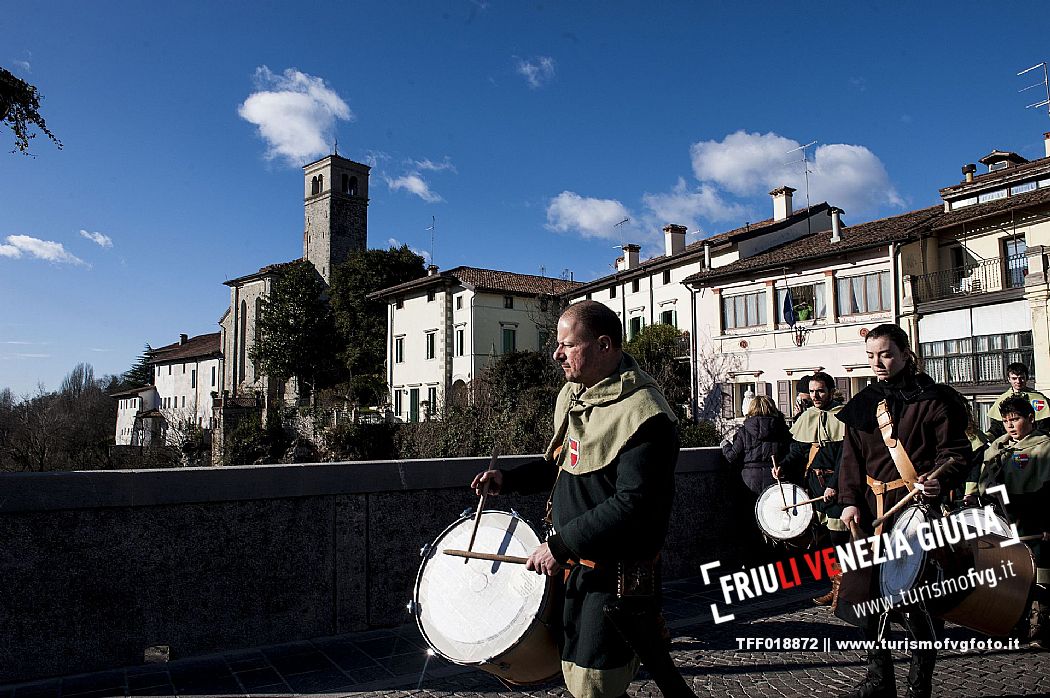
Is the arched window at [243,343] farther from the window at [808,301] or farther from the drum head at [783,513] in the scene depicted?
the drum head at [783,513]

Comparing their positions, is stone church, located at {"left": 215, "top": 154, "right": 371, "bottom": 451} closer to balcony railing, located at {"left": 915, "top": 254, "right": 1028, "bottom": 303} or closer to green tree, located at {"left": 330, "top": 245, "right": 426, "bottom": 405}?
green tree, located at {"left": 330, "top": 245, "right": 426, "bottom": 405}

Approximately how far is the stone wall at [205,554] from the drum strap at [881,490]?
10.2 feet

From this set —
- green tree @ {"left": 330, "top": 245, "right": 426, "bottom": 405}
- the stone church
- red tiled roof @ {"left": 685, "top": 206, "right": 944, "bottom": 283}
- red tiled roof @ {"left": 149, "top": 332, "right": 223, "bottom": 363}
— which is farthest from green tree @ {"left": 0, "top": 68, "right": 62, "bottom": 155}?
red tiled roof @ {"left": 149, "top": 332, "right": 223, "bottom": 363}

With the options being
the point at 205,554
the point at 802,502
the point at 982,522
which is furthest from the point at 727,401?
the point at 205,554

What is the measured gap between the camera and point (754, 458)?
7.68 meters

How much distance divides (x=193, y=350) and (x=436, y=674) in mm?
92486

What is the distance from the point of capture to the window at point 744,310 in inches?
1432

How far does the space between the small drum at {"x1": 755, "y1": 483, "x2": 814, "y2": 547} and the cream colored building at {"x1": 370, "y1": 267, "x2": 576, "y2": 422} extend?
38198 mm

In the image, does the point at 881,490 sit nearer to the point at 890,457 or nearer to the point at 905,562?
the point at 890,457

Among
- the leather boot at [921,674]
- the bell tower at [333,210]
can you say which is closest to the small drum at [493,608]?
the leather boot at [921,674]

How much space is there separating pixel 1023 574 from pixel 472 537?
3350mm

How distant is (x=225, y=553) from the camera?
205 inches

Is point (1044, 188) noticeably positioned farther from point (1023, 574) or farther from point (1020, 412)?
point (1023, 574)

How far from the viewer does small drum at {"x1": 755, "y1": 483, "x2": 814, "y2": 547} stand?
6766 millimetres
